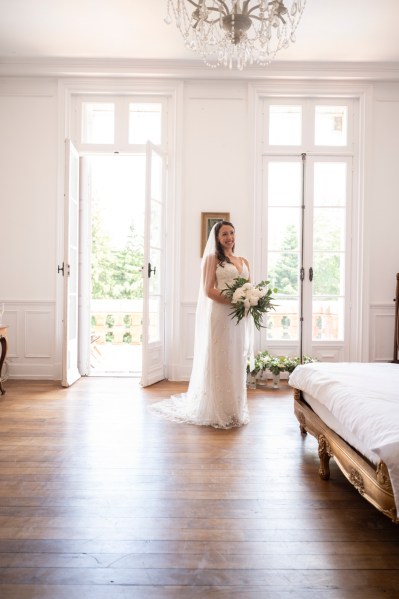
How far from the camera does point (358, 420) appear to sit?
2209 millimetres

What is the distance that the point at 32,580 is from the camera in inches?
70.8

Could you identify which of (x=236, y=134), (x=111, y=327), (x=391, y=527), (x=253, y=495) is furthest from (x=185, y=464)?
(x=111, y=327)

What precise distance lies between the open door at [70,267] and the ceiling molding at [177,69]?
3.78 ft

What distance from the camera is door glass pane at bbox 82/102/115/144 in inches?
245

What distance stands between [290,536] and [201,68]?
567cm

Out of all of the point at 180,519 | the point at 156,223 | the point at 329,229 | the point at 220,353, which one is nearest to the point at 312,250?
the point at 329,229

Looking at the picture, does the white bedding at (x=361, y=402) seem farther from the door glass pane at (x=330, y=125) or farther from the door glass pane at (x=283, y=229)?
the door glass pane at (x=330, y=125)

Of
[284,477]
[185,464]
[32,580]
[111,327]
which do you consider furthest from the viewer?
[111,327]

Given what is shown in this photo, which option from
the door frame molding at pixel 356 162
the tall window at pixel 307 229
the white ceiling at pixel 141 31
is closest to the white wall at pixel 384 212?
the door frame molding at pixel 356 162

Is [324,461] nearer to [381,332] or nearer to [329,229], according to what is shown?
[381,332]

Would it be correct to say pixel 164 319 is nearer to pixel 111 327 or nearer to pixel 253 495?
pixel 253 495

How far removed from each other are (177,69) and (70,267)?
2.98m

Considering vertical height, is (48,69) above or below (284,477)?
above

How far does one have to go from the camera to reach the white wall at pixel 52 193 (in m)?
6.05
